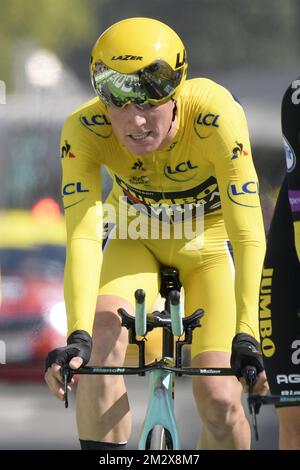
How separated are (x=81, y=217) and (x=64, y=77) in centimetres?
585

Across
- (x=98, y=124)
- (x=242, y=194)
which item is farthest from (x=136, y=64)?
(x=242, y=194)

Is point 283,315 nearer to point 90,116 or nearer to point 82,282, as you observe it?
point 82,282

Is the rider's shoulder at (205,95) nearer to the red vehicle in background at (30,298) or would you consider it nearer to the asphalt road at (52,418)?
the asphalt road at (52,418)

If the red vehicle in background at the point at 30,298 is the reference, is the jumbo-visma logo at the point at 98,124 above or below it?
below

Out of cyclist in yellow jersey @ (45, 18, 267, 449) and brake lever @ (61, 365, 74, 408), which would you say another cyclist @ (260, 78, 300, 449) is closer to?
cyclist in yellow jersey @ (45, 18, 267, 449)

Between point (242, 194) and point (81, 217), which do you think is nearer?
point (242, 194)

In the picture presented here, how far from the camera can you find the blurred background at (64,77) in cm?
1035

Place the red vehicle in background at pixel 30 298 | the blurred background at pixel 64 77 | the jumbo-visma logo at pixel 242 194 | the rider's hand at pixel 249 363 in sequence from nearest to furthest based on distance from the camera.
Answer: the rider's hand at pixel 249 363, the jumbo-visma logo at pixel 242 194, the red vehicle in background at pixel 30 298, the blurred background at pixel 64 77

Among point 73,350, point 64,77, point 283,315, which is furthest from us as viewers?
point 64,77

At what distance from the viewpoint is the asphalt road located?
335 inches

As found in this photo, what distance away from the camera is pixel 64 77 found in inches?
454

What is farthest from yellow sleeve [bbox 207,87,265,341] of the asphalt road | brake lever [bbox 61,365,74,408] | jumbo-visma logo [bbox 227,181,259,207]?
the asphalt road

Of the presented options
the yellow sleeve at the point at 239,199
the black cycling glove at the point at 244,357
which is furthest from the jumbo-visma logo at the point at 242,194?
the black cycling glove at the point at 244,357

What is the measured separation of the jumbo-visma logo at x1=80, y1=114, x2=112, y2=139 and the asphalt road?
2.98 meters
